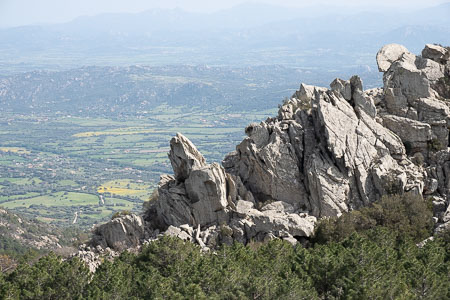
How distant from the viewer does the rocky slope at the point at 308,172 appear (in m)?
53.3

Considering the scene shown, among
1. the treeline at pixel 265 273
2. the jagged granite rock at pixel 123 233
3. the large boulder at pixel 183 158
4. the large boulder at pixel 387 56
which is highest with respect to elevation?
the large boulder at pixel 387 56

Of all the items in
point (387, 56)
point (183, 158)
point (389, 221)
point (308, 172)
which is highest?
point (387, 56)

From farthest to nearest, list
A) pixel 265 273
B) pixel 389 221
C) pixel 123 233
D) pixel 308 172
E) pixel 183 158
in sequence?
1. pixel 183 158
2. pixel 123 233
3. pixel 308 172
4. pixel 389 221
5. pixel 265 273

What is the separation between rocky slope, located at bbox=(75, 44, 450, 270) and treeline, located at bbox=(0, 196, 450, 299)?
15.3 ft

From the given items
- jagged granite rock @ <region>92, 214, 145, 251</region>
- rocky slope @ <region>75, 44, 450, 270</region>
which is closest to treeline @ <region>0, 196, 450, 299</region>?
rocky slope @ <region>75, 44, 450, 270</region>

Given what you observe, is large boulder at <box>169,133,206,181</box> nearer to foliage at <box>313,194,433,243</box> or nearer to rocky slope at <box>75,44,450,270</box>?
rocky slope at <box>75,44,450,270</box>

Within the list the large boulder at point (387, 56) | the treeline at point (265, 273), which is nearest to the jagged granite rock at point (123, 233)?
the treeline at point (265, 273)

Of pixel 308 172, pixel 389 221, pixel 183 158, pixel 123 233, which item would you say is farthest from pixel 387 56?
pixel 123 233

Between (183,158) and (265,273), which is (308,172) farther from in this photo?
(265,273)

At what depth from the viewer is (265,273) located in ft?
132

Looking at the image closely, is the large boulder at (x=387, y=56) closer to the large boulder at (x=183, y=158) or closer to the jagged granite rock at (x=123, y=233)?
the large boulder at (x=183, y=158)

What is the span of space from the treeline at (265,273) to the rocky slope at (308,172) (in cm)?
467

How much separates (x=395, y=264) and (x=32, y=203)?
6578 inches

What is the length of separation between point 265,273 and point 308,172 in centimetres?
1597
